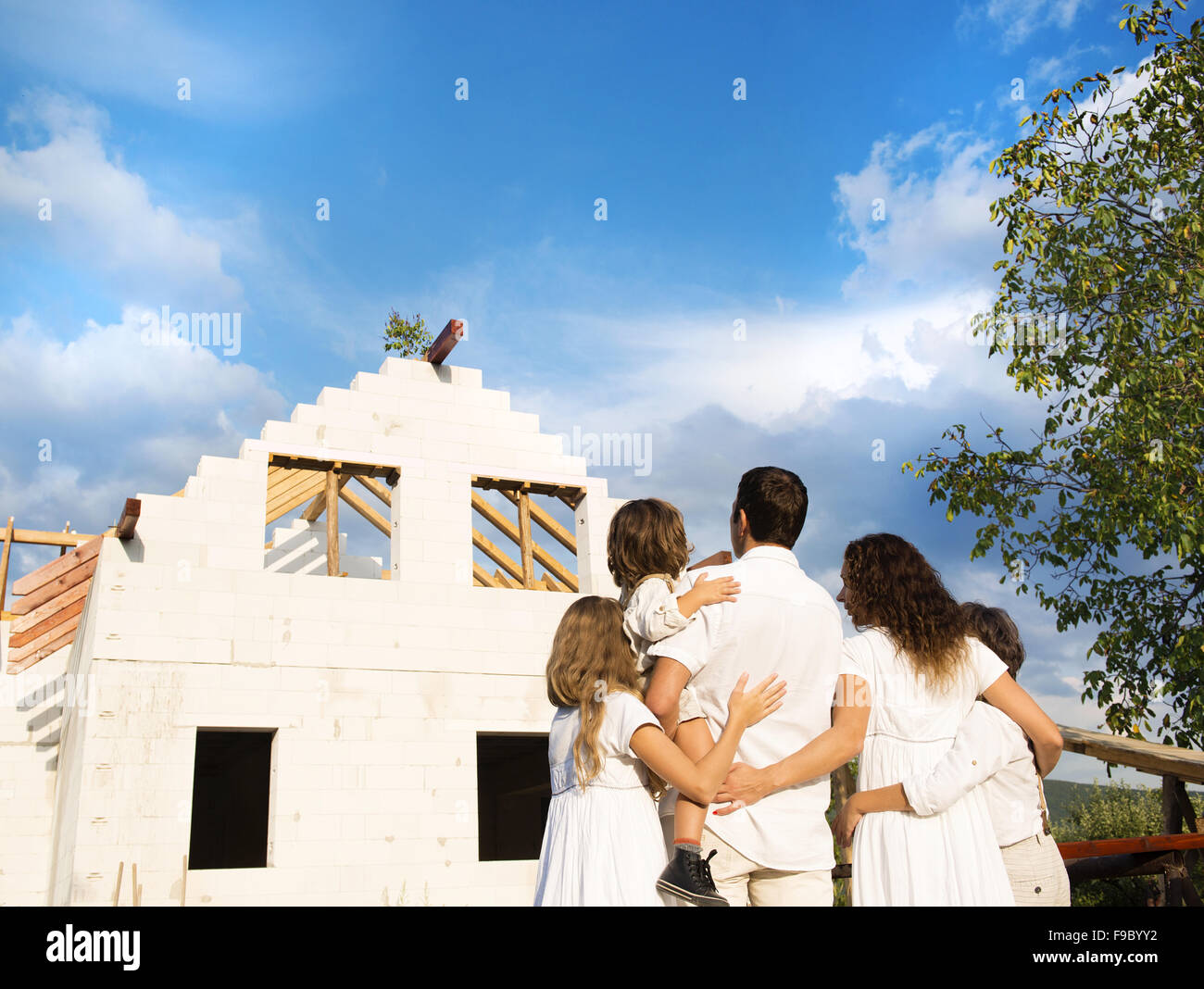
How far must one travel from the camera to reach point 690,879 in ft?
8.78

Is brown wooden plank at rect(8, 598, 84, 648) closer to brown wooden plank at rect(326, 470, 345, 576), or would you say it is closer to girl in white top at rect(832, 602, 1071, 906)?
brown wooden plank at rect(326, 470, 345, 576)

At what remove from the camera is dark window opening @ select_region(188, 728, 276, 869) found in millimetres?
16125

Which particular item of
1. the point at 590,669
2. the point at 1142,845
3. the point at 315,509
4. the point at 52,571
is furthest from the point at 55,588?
the point at 1142,845

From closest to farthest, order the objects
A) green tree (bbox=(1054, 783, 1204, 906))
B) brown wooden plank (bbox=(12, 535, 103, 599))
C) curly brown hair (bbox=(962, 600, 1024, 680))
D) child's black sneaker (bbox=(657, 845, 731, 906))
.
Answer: child's black sneaker (bbox=(657, 845, 731, 906))
curly brown hair (bbox=(962, 600, 1024, 680))
brown wooden plank (bbox=(12, 535, 103, 599))
green tree (bbox=(1054, 783, 1204, 906))

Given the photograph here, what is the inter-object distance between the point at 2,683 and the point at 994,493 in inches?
538

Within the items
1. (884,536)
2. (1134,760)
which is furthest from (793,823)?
(1134,760)

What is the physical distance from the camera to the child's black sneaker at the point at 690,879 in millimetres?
2643

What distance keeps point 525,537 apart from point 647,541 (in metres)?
9.70

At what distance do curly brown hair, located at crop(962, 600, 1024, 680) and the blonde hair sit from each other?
1655 mm

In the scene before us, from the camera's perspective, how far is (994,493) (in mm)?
12391

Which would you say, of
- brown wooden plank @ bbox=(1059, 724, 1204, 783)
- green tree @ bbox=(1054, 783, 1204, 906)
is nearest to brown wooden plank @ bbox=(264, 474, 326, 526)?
brown wooden plank @ bbox=(1059, 724, 1204, 783)

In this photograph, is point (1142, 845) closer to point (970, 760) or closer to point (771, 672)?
point (970, 760)

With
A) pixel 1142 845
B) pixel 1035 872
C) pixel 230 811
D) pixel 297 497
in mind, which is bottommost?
pixel 230 811
